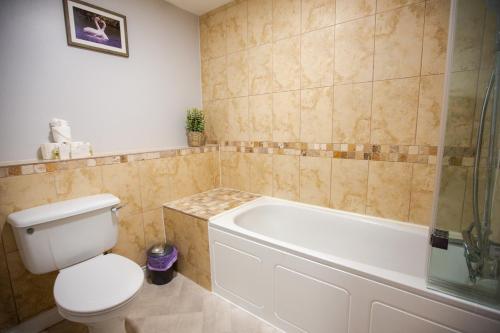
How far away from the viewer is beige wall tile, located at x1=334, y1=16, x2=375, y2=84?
160cm

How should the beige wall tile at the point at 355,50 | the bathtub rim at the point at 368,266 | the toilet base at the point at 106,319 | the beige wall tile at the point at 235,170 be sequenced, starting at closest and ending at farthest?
the bathtub rim at the point at 368,266
the toilet base at the point at 106,319
the beige wall tile at the point at 355,50
the beige wall tile at the point at 235,170

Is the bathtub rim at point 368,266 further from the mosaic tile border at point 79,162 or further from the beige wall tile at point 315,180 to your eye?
the mosaic tile border at point 79,162

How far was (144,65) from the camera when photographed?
2084 mm

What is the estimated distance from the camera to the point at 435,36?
1.40m

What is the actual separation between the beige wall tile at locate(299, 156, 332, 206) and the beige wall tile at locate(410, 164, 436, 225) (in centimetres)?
56

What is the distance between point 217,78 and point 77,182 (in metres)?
1.56

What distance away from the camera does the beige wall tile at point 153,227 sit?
2033mm

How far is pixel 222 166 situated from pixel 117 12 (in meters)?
1.59

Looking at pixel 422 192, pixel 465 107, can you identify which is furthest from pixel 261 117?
pixel 465 107

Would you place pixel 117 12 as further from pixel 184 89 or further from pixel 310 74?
pixel 310 74

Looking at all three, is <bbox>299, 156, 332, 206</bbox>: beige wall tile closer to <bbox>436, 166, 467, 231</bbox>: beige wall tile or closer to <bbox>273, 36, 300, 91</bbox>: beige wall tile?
<bbox>273, 36, 300, 91</bbox>: beige wall tile

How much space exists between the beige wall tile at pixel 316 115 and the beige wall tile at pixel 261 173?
42 cm

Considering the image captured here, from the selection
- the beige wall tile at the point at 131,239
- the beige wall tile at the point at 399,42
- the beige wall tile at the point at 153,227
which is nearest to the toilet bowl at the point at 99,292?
the beige wall tile at the point at 131,239

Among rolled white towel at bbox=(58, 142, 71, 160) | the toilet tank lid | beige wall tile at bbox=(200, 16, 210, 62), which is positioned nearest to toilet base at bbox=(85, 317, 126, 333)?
the toilet tank lid
